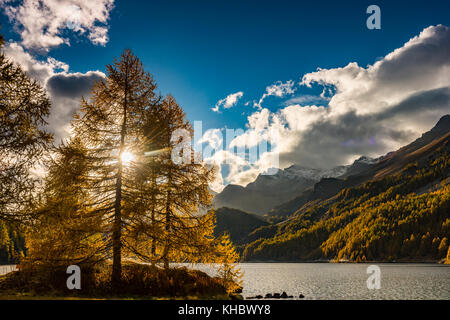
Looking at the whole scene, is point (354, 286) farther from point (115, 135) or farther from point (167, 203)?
point (115, 135)

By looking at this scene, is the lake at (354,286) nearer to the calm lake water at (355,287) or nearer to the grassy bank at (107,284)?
the calm lake water at (355,287)

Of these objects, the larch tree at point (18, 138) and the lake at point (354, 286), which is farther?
the lake at point (354, 286)

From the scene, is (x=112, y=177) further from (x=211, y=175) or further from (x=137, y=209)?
(x=211, y=175)

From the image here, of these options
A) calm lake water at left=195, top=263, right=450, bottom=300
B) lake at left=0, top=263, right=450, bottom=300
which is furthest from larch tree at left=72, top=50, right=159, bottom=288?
calm lake water at left=195, top=263, right=450, bottom=300

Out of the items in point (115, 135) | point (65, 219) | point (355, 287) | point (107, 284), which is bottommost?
point (355, 287)

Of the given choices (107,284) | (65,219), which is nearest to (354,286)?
(107,284)

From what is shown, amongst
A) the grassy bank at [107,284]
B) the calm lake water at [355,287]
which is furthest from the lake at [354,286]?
the grassy bank at [107,284]

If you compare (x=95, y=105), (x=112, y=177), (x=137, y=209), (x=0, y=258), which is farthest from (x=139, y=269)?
(x=0, y=258)

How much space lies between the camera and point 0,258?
566ft

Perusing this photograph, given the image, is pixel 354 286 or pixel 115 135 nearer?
pixel 115 135

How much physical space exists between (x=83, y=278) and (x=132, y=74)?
14.1 metres
